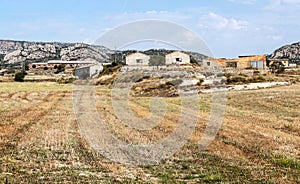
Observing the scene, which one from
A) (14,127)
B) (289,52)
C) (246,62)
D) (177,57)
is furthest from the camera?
(289,52)

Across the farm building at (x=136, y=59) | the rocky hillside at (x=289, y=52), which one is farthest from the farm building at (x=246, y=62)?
the rocky hillside at (x=289, y=52)

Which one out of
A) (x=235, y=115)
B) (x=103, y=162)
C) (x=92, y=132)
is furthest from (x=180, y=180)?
(x=235, y=115)

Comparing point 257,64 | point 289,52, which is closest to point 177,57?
point 257,64

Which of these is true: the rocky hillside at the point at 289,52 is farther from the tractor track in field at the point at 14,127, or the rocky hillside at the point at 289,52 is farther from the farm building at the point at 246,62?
the tractor track in field at the point at 14,127

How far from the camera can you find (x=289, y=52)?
603 ft

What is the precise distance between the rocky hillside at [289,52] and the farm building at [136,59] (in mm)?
→ 106360

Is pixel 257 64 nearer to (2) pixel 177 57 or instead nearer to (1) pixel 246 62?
(1) pixel 246 62

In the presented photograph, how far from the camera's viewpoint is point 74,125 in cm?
2169

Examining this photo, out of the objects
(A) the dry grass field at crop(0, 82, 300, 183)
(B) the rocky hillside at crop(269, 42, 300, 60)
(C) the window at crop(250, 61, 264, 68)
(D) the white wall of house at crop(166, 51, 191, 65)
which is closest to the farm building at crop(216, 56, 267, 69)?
(C) the window at crop(250, 61, 264, 68)

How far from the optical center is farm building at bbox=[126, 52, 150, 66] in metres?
84.3

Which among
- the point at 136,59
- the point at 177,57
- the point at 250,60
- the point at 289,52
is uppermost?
the point at 289,52

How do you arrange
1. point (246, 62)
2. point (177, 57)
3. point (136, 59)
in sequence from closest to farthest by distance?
1. point (136, 59)
2. point (177, 57)
3. point (246, 62)

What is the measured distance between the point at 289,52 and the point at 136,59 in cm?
11579

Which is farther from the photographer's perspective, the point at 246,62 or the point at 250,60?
the point at 246,62
